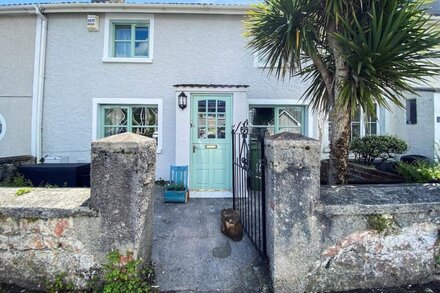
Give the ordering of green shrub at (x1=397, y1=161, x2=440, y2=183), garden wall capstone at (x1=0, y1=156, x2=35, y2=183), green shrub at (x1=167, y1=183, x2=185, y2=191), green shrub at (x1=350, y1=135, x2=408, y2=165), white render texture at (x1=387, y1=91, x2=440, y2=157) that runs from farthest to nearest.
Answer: white render texture at (x1=387, y1=91, x2=440, y2=157), green shrub at (x1=350, y1=135, x2=408, y2=165), garden wall capstone at (x1=0, y1=156, x2=35, y2=183), green shrub at (x1=167, y1=183, x2=185, y2=191), green shrub at (x1=397, y1=161, x2=440, y2=183)

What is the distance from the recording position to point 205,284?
294 cm

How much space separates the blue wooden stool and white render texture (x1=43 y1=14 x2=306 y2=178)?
1.65 m

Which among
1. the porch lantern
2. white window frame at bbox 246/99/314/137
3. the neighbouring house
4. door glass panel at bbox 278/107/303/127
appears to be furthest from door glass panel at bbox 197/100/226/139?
Result: door glass panel at bbox 278/107/303/127

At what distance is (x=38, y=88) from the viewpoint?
23.7 ft

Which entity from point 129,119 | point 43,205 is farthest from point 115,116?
point 43,205

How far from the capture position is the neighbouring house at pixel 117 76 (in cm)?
723

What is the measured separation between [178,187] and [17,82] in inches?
243

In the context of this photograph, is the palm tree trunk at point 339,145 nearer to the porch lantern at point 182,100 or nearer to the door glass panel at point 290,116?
the porch lantern at point 182,100

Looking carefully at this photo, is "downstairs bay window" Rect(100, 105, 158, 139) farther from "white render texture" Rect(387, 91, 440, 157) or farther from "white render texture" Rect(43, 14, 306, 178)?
"white render texture" Rect(387, 91, 440, 157)

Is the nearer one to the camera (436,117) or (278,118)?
(436,117)

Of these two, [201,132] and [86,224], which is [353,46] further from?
[86,224]

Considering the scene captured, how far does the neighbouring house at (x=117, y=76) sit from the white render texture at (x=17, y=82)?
0.10 feet

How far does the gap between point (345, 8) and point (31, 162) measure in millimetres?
8354

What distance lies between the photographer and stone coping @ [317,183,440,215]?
2.71 meters
